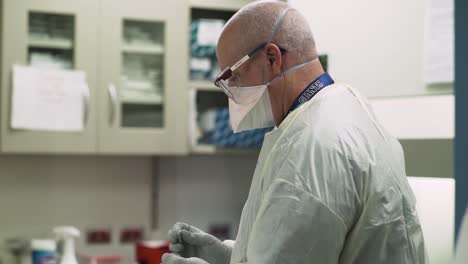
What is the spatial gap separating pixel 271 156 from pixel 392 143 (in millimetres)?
238

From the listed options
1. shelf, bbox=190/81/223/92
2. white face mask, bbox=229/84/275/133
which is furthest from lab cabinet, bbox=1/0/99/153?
white face mask, bbox=229/84/275/133

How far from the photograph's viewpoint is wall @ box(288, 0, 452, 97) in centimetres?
156

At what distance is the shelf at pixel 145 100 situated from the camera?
2588mm

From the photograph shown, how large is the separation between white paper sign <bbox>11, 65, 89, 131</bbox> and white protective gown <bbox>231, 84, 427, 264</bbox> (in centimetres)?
152

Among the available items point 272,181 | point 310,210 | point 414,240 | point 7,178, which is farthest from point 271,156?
point 7,178

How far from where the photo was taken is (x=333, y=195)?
1.02 m

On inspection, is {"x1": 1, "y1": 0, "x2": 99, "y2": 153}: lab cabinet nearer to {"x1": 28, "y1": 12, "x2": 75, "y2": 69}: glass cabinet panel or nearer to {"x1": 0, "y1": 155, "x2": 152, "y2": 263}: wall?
{"x1": 28, "y1": 12, "x2": 75, "y2": 69}: glass cabinet panel

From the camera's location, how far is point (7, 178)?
270 cm

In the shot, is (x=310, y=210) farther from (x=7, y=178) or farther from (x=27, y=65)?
(x=7, y=178)

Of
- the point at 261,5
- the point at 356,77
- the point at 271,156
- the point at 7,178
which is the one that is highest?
the point at 261,5

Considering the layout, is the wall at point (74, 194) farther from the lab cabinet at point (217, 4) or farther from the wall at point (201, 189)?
the lab cabinet at point (217, 4)

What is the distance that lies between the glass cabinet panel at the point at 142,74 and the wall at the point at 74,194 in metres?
0.35

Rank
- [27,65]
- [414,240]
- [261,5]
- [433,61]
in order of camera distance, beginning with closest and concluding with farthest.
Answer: [414,240]
[261,5]
[433,61]
[27,65]

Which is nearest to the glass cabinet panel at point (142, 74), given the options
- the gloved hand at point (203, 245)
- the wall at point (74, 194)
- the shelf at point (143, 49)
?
the shelf at point (143, 49)
